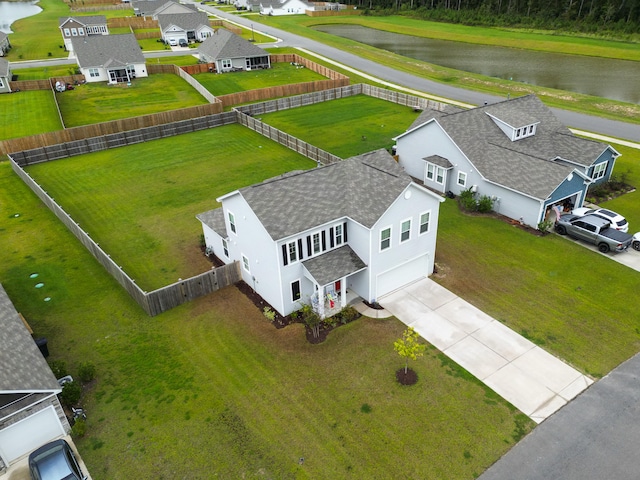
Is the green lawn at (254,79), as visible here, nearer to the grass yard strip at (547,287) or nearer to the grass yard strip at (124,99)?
the grass yard strip at (124,99)

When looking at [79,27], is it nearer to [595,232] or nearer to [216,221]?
[216,221]

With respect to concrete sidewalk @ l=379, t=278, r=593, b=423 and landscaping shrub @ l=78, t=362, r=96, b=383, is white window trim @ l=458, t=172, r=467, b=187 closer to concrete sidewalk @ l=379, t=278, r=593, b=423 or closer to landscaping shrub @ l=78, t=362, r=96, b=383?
concrete sidewalk @ l=379, t=278, r=593, b=423

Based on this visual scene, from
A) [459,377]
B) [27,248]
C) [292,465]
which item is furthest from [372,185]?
[27,248]

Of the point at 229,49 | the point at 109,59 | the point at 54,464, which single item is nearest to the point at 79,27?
the point at 109,59

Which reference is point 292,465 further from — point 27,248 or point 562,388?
point 27,248

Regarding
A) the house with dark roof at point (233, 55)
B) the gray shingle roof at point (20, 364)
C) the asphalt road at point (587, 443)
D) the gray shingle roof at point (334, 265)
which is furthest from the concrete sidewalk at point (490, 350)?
the house with dark roof at point (233, 55)
